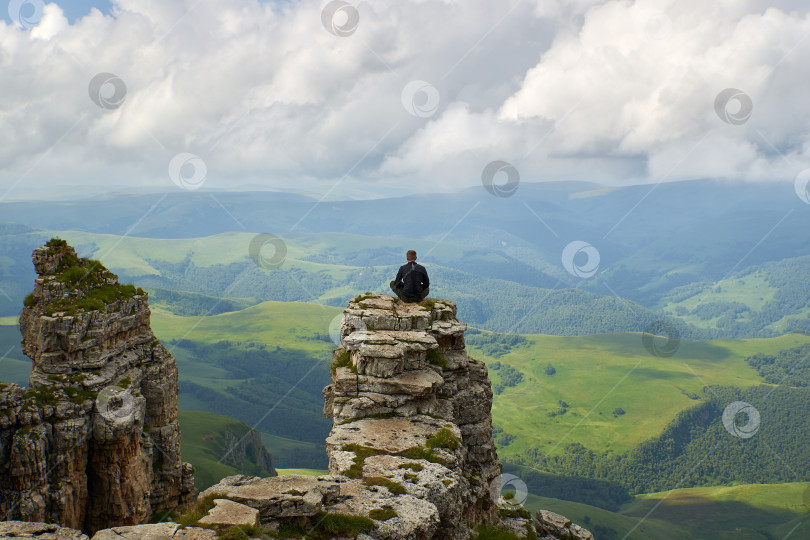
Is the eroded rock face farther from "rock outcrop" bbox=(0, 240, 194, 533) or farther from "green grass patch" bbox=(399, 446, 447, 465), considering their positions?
"rock outcrop" bbox=(0, 240, 194, 533)

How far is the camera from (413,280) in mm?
31750

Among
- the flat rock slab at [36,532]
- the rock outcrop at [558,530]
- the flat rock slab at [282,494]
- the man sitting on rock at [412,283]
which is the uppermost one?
the man sitting on rock at [412,283]

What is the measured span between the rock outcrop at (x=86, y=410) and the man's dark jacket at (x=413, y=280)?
20.7 m

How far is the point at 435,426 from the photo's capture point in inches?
956

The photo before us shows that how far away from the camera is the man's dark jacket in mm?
31781

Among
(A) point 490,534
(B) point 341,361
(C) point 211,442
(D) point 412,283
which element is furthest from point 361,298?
(C) point 211,442

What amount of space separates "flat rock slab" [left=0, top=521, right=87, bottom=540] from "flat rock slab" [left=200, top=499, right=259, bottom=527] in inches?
122

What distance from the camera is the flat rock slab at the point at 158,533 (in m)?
13.5

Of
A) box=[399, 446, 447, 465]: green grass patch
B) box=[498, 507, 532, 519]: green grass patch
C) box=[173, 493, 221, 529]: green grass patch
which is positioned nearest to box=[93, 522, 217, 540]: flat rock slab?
box=[173, 493, 221, 529]: green grass patch

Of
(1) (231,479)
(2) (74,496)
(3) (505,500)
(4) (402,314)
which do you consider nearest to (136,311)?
(2) (74,496)

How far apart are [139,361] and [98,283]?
22.2ft

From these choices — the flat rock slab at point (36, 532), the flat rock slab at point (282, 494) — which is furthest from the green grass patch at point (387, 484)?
the flat rock slab at point (36, 532)

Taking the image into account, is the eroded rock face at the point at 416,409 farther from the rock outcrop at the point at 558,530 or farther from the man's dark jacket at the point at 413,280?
the rock outcrop at the point at 558,530

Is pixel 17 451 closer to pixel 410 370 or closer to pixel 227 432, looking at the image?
pixel 410 370
